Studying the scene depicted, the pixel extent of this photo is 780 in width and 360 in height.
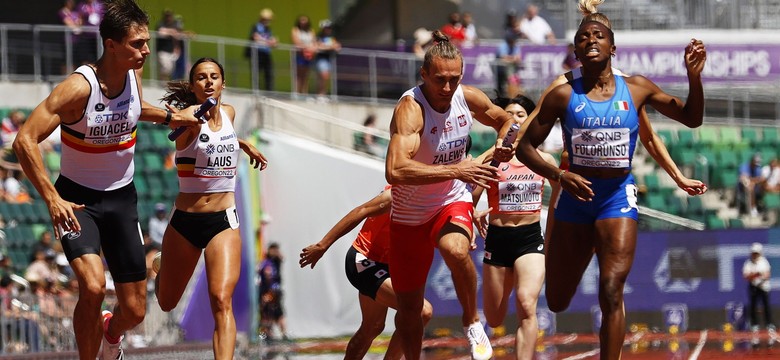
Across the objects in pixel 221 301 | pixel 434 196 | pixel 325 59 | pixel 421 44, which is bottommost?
pixel 221 301

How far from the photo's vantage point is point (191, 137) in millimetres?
10547

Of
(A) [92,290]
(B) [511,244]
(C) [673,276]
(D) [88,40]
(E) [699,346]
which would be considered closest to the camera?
(A) [92,290]

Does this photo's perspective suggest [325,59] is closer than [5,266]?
No

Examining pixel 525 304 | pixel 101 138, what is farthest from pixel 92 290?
pixel 525 304

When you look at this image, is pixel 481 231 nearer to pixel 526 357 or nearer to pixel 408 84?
pixel 526 357

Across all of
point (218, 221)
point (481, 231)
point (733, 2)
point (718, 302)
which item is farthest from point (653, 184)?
point (218, 221)

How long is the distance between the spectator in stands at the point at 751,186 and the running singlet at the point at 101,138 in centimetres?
1610

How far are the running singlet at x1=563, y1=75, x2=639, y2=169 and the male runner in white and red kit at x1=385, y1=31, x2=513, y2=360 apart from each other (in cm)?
61

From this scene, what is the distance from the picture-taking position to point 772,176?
82.2 feet

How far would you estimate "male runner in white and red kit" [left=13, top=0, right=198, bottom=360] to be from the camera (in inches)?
376

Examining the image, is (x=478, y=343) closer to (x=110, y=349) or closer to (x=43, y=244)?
(x=110, y=349)

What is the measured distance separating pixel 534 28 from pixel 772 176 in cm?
538

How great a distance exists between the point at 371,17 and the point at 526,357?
1874cm

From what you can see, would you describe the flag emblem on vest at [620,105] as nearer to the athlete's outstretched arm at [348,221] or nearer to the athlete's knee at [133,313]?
the athlete's outstretched arm at [348,221]
